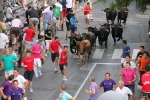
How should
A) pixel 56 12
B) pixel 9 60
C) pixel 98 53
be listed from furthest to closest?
pixel 56 12
pixel 98 53
pixel 9 60

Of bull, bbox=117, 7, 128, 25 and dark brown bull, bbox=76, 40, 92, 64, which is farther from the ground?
bull, bbox=117, 7, 128, 25

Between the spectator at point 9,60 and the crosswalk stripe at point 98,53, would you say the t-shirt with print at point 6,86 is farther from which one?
the crosswalk stripe at point 98,53

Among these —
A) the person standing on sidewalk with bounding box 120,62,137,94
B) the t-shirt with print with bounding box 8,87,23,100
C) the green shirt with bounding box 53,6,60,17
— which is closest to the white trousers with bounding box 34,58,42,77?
the person standing on sidewalk with bounding box 120,62,137,94

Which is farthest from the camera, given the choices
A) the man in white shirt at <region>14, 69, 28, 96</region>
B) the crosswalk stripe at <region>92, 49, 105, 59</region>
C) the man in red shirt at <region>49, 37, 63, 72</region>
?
the crosswalk stripe at <region>92, 49, 105, 59</region>

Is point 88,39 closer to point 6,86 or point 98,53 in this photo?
point 98,53

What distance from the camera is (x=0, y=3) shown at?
90.3ft

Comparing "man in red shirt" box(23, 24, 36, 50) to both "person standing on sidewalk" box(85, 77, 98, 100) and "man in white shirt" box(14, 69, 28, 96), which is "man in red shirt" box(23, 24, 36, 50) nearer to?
"man in white shirt" box(14, 69, 28, 96)

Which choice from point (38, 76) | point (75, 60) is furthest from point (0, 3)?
point (38, 76)

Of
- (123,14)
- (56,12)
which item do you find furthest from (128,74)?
(123,14)

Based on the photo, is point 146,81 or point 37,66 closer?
point 146,81

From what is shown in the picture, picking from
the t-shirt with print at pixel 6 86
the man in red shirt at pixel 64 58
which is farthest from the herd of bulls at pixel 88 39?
the t-shirt with print at pixel 6 86

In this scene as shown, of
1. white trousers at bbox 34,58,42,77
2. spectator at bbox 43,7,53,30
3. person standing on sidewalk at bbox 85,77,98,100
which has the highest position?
spectator at bbox 43,7,53,30

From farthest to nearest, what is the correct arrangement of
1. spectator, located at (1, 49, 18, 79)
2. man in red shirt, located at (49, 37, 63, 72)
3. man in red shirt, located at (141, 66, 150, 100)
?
man in red shirt, located at (49, 37, 63, 72) → spectator, located at (1, 49, 18, 79) → man in red shirt, located at (141, 66, 150, 100)

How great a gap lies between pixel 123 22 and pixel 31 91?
614 inches
